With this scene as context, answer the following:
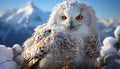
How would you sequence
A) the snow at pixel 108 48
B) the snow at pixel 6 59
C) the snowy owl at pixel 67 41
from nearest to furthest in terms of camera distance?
the snow at pixel 6 59
the snowy owl at pixel 67 41
the snow at pixel 108 48

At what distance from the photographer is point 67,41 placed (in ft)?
9.25

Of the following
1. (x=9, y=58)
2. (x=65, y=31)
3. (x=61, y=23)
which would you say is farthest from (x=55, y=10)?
(x=9, y=58)

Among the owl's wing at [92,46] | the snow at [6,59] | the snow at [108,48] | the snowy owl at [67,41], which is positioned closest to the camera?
the snow at [6,59]

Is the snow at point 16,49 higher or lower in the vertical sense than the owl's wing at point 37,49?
higher

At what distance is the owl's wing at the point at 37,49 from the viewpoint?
2838mm

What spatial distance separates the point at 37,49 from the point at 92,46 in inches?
23.5

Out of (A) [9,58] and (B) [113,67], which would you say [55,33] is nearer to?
(A) [9,58]

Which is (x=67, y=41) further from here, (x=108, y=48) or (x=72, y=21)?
(x=108, y=48)

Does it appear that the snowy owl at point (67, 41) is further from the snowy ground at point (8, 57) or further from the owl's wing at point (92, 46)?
the snowy ground at point (8, 57)

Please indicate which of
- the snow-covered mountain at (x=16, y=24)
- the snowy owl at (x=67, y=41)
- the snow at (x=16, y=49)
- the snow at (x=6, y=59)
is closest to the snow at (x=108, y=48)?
the snowy owl at (x=67, y=41)

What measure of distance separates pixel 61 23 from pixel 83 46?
1.35 feet

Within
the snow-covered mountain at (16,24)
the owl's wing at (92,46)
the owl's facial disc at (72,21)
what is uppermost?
the snow-covered mountain at (16,24)

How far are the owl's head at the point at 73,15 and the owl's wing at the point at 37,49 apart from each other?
0.23m

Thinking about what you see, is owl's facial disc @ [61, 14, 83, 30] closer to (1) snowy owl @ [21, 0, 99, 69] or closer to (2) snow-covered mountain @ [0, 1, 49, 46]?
(1) snowy owl @ [21, 0, 99, 69]
